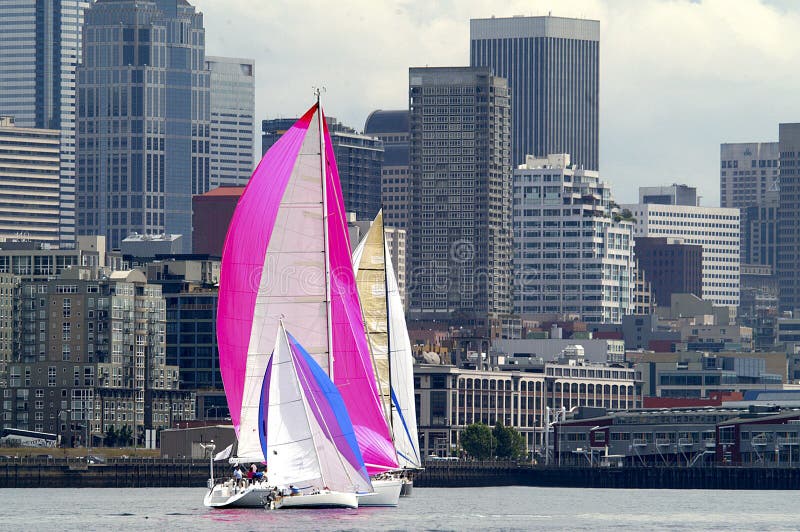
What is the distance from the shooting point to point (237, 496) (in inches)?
5276

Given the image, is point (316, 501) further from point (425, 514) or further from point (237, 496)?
point (425, 514)

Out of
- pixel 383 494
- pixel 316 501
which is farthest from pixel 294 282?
pixel 383 494

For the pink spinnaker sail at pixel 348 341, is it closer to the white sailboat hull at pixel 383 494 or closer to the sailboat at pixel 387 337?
the white sailboat hull at pixel 383 494

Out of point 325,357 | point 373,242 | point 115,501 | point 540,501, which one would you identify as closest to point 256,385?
point 325,357

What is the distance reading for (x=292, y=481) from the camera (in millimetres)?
129250

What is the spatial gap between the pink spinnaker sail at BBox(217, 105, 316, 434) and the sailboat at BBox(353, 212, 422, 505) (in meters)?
19.0

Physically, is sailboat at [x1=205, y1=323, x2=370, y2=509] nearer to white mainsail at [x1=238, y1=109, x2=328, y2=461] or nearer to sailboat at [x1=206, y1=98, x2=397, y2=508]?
A: sailboat at [x1=206, y1=98, x2=397, y2=508]

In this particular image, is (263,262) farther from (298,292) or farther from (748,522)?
(748,522)

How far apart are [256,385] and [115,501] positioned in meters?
43.2

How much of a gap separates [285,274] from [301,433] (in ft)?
29.6

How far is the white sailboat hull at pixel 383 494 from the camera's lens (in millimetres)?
138500

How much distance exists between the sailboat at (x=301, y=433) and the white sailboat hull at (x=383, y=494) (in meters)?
7.98

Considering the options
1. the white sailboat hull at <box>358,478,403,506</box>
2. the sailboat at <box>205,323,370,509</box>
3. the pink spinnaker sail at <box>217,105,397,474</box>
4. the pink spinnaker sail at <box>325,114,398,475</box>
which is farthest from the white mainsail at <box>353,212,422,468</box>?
the sailboat at <box>205,323,370,509</box>

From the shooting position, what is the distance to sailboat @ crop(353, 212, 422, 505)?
508 feet
